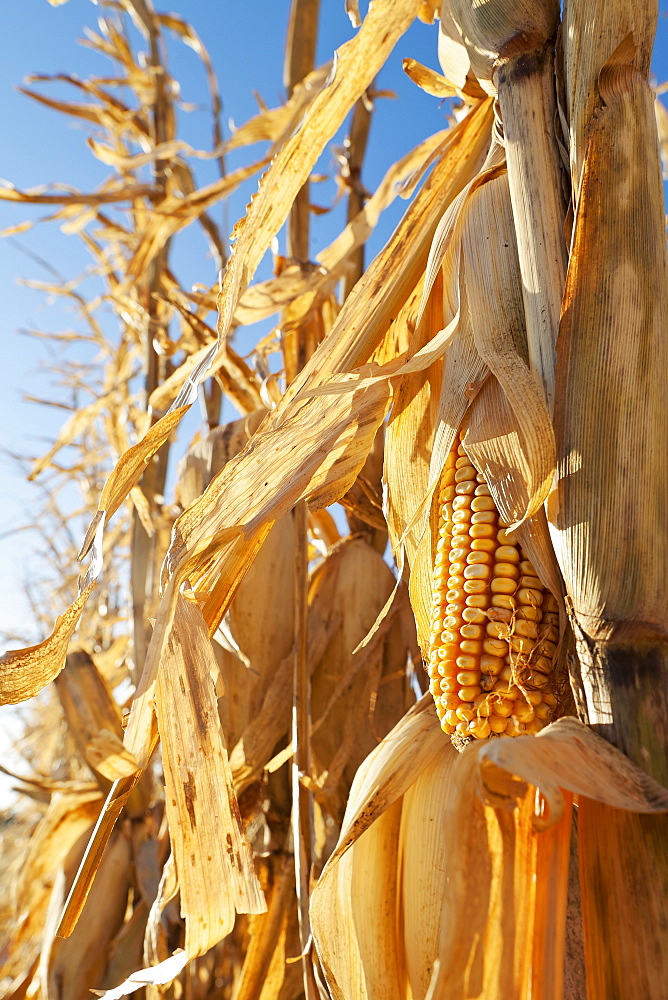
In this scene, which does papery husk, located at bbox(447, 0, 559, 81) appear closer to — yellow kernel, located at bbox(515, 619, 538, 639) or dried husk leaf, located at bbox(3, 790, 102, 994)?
yellow kernel, located at bbox(515, 619, 538, 639)

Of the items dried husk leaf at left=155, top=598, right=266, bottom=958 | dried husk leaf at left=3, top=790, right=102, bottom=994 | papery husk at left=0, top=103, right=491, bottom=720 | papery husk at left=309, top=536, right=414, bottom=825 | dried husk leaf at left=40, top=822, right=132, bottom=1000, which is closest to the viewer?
dried husk leaf at left=155, top=598, right=266, bottom=958

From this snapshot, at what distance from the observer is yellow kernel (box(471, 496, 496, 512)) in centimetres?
54

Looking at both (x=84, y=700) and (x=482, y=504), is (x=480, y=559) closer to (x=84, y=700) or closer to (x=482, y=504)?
(x=482, y=504)

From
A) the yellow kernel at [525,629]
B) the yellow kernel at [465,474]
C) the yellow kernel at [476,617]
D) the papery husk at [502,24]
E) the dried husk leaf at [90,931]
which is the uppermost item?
the papery husk at [502,24]

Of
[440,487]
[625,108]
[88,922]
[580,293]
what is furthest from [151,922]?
[625,108]

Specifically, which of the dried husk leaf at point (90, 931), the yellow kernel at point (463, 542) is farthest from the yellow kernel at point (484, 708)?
the dried husk leaf at point (90, 931)

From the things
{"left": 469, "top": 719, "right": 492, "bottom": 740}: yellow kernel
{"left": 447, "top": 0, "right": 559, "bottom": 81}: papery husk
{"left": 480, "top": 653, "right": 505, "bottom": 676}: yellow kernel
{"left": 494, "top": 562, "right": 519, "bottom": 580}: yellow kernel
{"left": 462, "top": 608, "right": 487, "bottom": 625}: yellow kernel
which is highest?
{"left": 447, "top": 0, "right": 559, "bottom": 81}: papery husk

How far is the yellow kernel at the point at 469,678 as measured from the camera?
1.63 feet

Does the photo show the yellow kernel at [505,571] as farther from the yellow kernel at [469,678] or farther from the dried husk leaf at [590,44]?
the dried husk leaf at [590,44]

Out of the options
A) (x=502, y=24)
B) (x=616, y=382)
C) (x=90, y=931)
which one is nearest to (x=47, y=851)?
(x=90, y=931)

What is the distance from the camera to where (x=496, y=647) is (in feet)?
1.63

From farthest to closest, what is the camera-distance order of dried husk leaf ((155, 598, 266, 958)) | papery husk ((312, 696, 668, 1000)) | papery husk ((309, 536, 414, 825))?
papery husk ((309, 536, 414, 825)), dried husk leaf ((155, 598, 266, 958)), papery husk ((312, 696, 668, 1000))

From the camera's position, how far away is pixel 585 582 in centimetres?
43

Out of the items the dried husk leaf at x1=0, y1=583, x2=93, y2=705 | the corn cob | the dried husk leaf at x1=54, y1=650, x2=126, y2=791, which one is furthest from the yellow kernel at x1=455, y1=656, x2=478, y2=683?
the dried husk leaf at x1=54, y1=650, x2=126, y2=791
